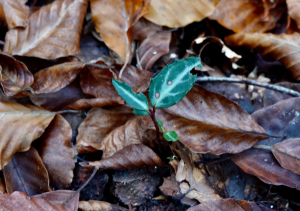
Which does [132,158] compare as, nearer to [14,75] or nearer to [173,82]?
[173,82]

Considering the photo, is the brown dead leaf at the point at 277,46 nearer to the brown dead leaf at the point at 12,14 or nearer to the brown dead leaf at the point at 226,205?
the brown dead leaf at the point at 226,205

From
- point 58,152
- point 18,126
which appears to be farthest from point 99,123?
point 18,126

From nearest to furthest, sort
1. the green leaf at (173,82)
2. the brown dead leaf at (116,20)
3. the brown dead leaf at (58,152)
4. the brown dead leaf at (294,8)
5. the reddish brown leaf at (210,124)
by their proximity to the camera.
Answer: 1. the green leaf at (173,82)
2. the reddish brown leaf at (210,124)
3. the brown dead leaf at (58,152)
4. the brown dead leaf at (116,20)
5. the brown dead leaf at (294,8)

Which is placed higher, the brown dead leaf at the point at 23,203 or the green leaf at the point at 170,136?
the green leaf at the point at 170,136

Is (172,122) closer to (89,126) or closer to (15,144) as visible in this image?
(89,126)

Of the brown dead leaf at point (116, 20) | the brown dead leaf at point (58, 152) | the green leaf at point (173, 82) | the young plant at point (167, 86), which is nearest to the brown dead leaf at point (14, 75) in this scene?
the brown dead leaf at point (58, 152)

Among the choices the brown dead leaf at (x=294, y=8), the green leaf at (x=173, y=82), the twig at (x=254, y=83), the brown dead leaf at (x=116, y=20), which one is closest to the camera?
the green leaf at (x=173, y=82)
